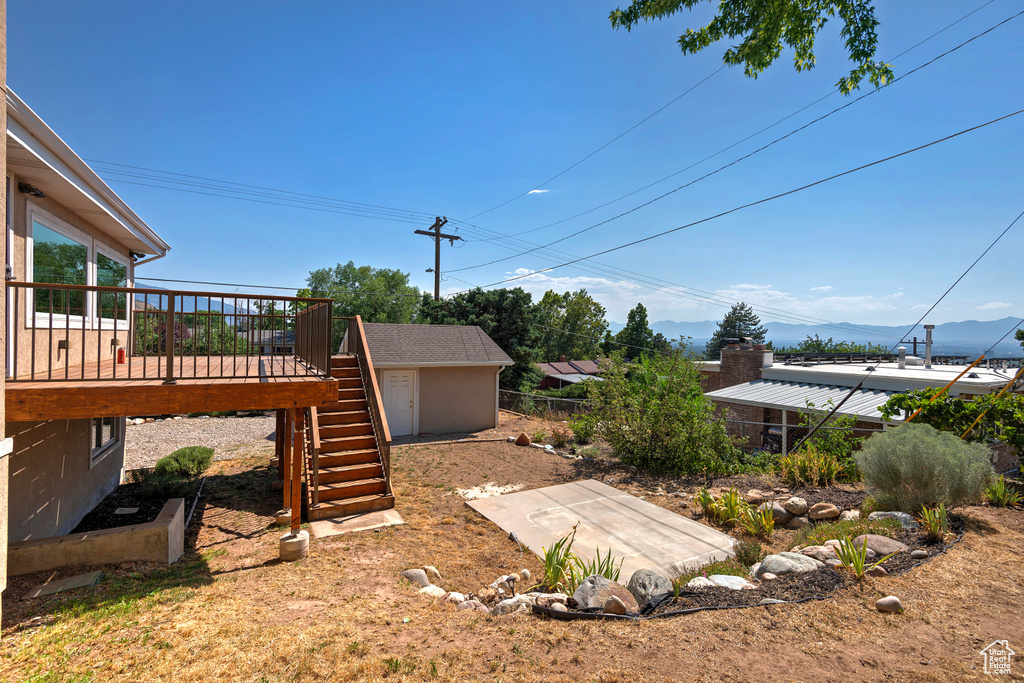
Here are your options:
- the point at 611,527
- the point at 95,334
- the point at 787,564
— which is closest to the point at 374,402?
the point at 95,334

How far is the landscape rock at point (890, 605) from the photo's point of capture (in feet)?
10.8

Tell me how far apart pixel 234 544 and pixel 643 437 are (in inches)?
301

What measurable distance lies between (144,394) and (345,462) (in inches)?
149

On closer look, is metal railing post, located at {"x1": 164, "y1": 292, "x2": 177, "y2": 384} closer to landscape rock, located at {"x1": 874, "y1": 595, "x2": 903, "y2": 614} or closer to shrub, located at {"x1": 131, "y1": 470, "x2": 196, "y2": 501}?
shrub, located at {"x1": 131, "y1": 470, "x2": 196, "y2": 501}

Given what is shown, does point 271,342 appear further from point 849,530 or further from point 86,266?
point 849,530

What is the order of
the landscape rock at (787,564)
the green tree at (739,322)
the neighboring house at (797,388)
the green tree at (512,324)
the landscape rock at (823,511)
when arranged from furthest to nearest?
the green tree at (739,322)
the green tree at (512,324)
the neighboring house at (797,388)
the landscape rock at (823,511)
the landscape rock at (787,564)

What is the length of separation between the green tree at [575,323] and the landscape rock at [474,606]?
47.2 m

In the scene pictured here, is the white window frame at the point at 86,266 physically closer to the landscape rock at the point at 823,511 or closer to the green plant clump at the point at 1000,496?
the landscape rock at the point at 823,511

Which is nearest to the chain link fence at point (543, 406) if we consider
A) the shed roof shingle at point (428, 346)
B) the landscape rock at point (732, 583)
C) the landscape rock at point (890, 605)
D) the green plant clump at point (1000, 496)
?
the shed roof shingle at point (428, 346)

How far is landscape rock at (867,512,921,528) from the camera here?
5.00 m

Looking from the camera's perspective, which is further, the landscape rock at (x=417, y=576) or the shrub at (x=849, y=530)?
the shrub at (x=849, y=530)

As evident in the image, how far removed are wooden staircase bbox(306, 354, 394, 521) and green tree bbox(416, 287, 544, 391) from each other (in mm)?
13790

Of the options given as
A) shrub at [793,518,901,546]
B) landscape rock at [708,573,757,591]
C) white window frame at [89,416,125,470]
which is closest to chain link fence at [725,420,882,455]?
shrub at [793,518,901,546]

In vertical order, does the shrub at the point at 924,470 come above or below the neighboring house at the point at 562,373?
above
